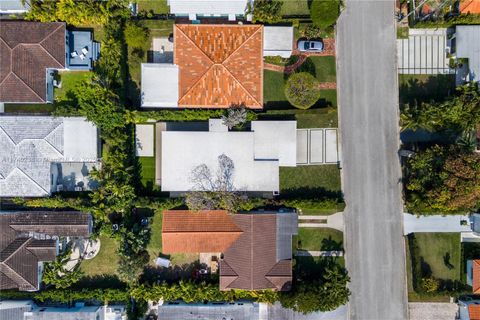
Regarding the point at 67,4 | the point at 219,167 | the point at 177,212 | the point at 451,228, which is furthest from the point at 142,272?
the point at 451,228

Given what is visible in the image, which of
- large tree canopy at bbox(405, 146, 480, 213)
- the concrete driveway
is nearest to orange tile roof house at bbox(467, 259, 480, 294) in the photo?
the concrete driveway

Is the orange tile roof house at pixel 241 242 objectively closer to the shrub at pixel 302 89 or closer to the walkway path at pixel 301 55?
the shrub at pixel 302 89

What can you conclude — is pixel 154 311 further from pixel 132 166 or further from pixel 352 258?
pixel 352 258

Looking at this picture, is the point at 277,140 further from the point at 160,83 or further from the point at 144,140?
the point at 144,140

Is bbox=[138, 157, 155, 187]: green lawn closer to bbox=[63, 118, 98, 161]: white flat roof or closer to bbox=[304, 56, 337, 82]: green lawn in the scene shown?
bbox=[63, 118, 98, 161]: white flat roof

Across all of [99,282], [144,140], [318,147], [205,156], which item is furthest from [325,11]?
[99,282]

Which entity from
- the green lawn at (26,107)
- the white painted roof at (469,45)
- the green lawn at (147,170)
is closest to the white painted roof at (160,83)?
the green lawn at (147,170)
